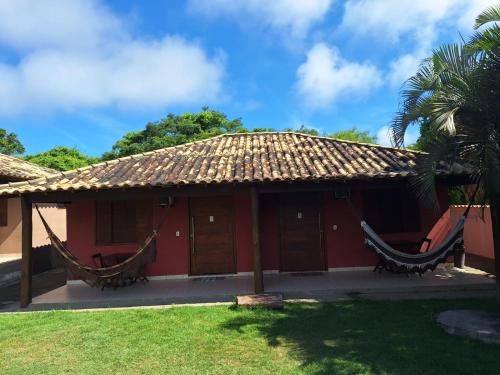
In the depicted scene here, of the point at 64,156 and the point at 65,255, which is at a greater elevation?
the point at 64,156

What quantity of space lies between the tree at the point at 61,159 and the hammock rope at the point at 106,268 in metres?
24.0

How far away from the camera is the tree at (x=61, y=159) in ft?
96.9

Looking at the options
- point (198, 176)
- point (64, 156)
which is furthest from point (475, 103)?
point (64, 156)

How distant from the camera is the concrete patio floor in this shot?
746cm

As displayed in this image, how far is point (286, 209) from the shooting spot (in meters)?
9.97

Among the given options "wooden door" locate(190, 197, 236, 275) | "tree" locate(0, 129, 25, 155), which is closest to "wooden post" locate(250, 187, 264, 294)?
"wooden door" locate(190, 197, 236, 275)

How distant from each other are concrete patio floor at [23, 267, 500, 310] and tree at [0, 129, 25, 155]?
2612 centimetres

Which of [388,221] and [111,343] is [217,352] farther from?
[388,221]

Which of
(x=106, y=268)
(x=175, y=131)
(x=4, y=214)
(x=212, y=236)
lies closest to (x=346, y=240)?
(x=212, y=236)

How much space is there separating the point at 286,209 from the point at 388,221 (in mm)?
2701

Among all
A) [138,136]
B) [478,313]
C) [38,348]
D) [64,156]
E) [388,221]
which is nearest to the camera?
[38,348]

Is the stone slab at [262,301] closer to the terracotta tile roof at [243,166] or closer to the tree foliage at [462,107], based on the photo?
the terracotta tile roof at [243,166]

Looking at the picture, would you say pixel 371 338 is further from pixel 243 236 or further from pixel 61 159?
pixel 61 159

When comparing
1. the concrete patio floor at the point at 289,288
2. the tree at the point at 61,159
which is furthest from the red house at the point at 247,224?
the tree at the point at 61,159
